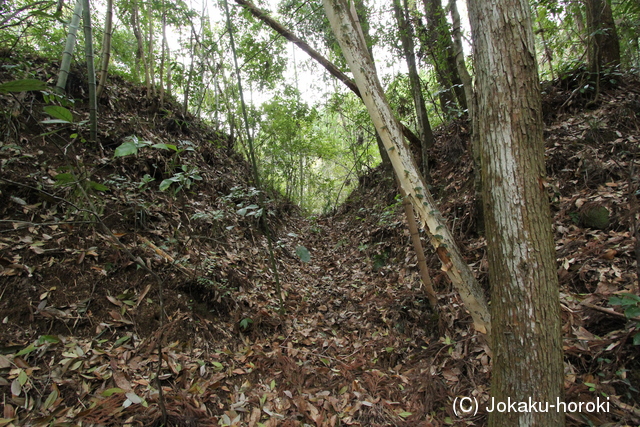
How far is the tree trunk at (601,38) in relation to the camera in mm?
4266

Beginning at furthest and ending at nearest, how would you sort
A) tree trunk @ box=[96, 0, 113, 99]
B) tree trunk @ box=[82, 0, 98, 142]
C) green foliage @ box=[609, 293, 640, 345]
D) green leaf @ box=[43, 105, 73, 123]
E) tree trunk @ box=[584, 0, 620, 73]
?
tree trunk @ box=[584, 0, 620, 73] → tree trunk @ box=[96, 0, 113, 99] → tree trunk @ box=[82, 0, 98, 142] → green foliage @ box=[609, 293, 640, 345] → green leaf @ box=[43, 105, 73, 123]

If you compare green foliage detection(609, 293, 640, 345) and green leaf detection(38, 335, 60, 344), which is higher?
green leaf detection(38, 335, 60, 344)

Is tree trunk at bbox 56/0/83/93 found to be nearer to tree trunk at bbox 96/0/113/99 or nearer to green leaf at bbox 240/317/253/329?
tree trunk at bbox 96/0/113/99

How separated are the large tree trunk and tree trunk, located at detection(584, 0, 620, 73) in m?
4.03

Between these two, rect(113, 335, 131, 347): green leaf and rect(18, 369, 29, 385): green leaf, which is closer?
rect(18, 369, 29, 385): green leaf

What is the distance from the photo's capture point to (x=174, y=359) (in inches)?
98.5

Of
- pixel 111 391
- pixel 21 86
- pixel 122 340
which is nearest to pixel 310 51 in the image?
pixel 21 86

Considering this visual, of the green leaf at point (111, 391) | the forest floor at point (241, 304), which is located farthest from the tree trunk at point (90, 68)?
the green leaf at point (111, 391)

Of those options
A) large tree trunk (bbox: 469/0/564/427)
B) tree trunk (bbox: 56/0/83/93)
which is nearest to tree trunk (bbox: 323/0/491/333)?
large tree trunk (bbox: 469/0/564/427)

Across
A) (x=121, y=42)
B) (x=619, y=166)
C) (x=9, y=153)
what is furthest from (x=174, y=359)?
(x=121, y=42)

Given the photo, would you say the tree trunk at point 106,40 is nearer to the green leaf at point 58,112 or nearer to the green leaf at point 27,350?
the green leaf at point 58,112

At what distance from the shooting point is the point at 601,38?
4363mm

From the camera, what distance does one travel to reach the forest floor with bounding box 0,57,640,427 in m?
2.03

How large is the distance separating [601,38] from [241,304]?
20.3 feet
